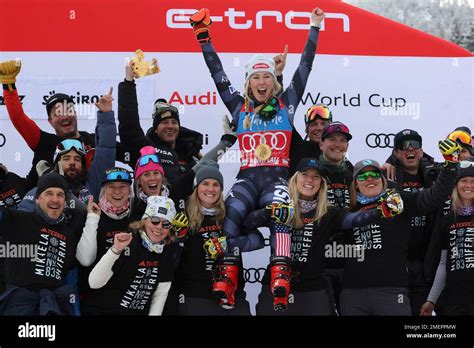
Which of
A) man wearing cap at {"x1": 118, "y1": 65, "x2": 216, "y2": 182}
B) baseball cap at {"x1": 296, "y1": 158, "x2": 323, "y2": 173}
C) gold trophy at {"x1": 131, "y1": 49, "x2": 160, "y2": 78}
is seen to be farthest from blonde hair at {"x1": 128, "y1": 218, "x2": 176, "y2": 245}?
gold trophy at {"x1": 131, "y1": 49, "x2": 160, "y2": 78}

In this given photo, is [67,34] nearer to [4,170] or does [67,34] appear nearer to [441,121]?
[4,170]

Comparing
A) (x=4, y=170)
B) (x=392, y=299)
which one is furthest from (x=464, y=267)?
(x=4, y=170)

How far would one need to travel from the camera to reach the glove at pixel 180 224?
5016 millimetres

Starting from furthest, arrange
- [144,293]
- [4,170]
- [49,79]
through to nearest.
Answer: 1. [49,79]
2. [4,170]
3. [144,293]

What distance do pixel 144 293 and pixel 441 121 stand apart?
2797 millimetres

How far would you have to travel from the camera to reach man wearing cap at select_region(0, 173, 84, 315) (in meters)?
4.86

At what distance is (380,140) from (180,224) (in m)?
2.03

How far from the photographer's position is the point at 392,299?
5129mm

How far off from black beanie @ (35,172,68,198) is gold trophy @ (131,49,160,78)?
3.25 feet

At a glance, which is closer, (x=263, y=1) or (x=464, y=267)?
(x=464, y=267)

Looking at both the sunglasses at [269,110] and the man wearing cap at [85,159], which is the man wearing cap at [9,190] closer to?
the man wearing cap at [85,159]

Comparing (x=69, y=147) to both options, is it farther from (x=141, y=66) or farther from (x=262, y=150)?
(x=262, y=150)

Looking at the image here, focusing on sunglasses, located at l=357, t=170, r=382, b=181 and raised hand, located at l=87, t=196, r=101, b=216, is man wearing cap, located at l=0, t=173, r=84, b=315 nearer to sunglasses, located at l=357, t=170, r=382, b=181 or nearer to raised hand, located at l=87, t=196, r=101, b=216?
raised hand, located at l=87, t=196, r=101, b=216

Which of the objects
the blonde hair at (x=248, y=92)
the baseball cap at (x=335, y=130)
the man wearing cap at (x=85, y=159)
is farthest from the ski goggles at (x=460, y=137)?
the man wearing cap at (x=85, y=159)
